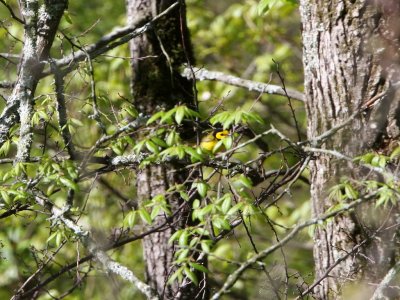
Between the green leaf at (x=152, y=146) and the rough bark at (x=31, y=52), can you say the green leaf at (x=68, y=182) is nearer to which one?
the green leaf at (x=152, y=146)

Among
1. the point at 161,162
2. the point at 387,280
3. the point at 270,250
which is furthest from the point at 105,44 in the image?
the point at 387,280

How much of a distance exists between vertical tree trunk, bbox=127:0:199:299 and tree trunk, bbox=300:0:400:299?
1.10 m

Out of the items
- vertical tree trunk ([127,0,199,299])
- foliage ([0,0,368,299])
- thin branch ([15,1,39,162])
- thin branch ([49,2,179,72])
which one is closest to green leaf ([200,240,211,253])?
foliage ([0,0,368,299])

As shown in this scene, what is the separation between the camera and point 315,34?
4160mm

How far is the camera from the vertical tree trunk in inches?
195

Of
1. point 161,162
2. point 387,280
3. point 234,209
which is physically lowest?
point 387,280

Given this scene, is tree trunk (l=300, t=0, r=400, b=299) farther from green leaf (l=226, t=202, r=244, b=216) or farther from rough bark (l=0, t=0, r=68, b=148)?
rough bark (l=0, t=0, r=68, b=148)

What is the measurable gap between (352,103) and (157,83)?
61.3 inches

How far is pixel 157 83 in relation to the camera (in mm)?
5043

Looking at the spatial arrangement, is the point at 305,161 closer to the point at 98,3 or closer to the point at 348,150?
the point at 348,150

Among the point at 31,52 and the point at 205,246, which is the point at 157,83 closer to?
the point at 31,52

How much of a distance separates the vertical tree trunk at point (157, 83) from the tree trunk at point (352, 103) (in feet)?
3.60

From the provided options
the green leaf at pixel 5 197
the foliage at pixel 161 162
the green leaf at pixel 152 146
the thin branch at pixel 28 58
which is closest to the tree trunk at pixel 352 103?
the foliage at pixel 161 162

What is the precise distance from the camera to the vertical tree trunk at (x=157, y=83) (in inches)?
195
